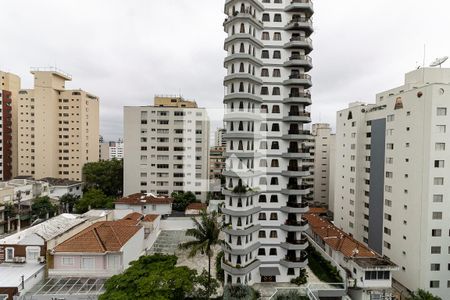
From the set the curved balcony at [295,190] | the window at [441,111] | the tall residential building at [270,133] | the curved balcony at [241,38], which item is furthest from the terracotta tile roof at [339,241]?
the curved balcony at [241,38]

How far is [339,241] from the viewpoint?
91.1ft

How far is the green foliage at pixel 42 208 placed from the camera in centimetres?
3944

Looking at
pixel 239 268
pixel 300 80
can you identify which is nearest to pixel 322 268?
pixel 239 268

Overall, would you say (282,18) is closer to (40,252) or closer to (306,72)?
(306,72)

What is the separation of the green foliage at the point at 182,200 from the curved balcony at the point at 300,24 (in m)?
32.3

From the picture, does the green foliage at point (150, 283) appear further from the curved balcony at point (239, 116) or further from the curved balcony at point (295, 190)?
the curved balcony at point (239, 116)

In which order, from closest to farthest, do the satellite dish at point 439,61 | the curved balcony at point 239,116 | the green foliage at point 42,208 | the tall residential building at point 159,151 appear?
1. the curved balcony at point 239,116
2. the satellite dish at point 439,61
3. the green foliage at point 42,208
4. the tall residential building at point 159,151

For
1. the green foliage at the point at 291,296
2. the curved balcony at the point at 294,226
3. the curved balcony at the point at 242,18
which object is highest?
the curved balcony at the point at 242,18

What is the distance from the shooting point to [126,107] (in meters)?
51.4

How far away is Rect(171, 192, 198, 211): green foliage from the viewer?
1753 inches

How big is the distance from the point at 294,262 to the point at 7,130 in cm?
6888

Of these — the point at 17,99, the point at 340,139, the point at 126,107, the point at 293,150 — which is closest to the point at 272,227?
the point at 293,150

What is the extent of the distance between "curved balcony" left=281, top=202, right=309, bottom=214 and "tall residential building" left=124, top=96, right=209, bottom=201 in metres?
28.4

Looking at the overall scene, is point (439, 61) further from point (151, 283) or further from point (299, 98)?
point (151, 283)
